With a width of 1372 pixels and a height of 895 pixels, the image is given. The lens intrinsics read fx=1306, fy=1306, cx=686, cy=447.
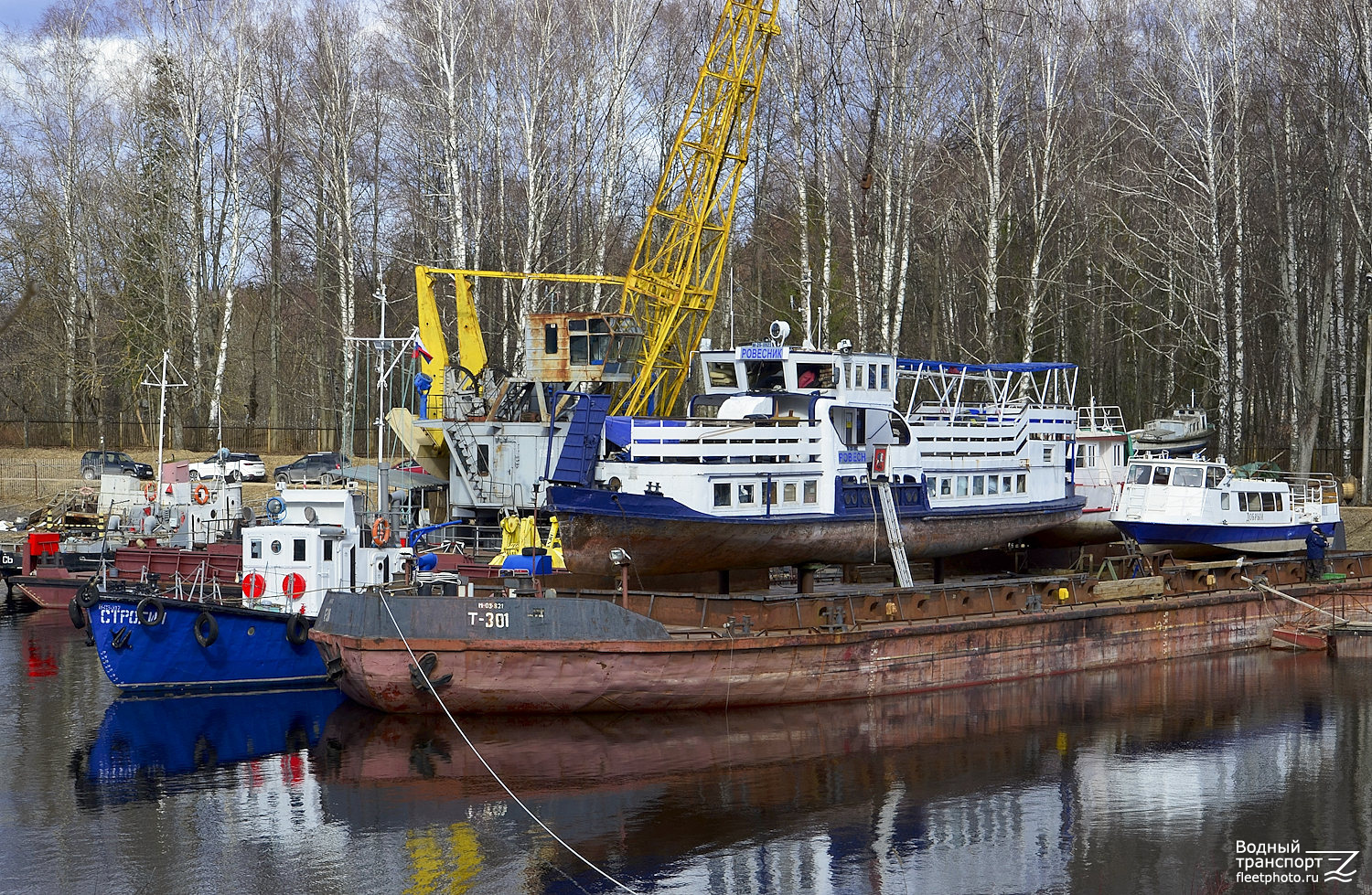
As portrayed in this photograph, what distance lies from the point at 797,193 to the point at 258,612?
34.3m

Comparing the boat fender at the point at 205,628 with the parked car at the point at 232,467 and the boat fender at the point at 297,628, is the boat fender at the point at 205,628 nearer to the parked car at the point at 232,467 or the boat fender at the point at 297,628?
the boat fender at the point at 297,628

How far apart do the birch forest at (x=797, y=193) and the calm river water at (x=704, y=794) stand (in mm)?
18050

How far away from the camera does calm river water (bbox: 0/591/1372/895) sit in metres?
16.5

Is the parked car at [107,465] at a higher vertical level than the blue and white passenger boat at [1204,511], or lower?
higher

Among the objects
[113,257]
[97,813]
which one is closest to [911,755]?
[97,813]

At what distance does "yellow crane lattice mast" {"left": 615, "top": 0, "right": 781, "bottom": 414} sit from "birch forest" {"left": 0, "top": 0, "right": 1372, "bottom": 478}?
2.12 m

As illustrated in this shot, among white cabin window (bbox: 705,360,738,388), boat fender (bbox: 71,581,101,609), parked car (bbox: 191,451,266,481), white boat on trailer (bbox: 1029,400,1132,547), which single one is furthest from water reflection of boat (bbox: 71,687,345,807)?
white boat on trailer (bbox: 1029,400,1132,547)

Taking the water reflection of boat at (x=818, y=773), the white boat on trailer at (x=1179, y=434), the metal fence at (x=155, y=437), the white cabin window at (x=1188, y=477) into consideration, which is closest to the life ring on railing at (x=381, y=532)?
the water reflection of boat at (x=818, y=773)

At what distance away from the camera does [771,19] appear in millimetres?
37281

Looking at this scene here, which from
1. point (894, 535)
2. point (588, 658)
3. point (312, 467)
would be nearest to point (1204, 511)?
point (894, 535)

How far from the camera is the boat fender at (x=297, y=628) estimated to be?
25781 mm

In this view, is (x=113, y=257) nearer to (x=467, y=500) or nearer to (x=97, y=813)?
(x=467, y=500)

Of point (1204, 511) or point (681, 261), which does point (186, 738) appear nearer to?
point (681, 261)

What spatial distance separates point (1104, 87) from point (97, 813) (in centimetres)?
4583
